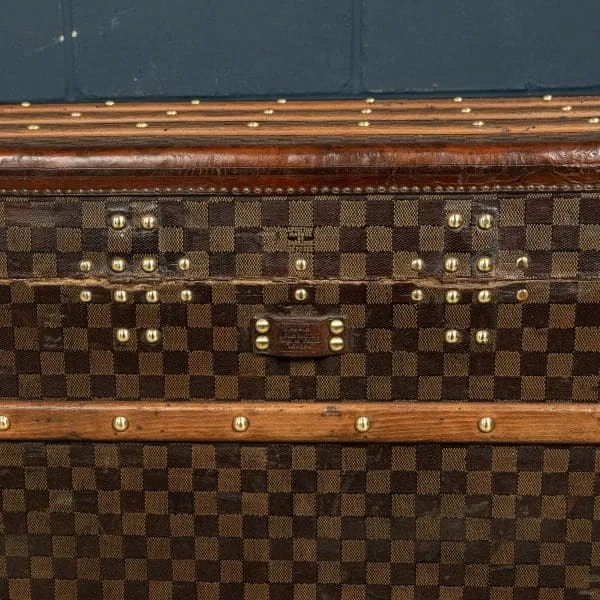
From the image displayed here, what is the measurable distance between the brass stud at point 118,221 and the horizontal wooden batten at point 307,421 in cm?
24

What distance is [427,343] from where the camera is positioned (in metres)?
1.17

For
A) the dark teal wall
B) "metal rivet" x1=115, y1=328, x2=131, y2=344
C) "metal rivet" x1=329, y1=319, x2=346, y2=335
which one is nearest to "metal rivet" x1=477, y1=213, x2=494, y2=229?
"metal rivet" x1=329, y1=319, x2=346, y2=335

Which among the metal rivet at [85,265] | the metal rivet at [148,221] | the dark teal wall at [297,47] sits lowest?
the metal rivet at [85,265]

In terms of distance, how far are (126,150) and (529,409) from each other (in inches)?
24.5

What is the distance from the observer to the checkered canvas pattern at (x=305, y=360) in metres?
1.15

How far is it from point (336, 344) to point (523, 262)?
26 centimetres

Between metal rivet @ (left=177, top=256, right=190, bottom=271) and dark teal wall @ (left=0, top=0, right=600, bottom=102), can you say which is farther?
dark teal wall @ (left=0, top=0, right=600, bottom=102)

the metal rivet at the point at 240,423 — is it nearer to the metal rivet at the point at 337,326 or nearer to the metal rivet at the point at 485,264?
the metal rivet at the point at 337,326

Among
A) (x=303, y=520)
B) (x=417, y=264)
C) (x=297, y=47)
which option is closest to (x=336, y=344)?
(x=417, y=264)

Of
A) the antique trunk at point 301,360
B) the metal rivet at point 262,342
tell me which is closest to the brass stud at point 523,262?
the antique trunk at point 301,360

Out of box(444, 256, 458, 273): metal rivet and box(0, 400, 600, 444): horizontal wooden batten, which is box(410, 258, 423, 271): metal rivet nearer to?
box(444, 256, 458, 273): metal rivet

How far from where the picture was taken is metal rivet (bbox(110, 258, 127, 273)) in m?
1.15

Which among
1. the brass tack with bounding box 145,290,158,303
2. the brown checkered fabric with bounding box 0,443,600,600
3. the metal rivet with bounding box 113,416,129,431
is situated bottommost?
the brown checkered fabric with bounding box 0,443,600,600

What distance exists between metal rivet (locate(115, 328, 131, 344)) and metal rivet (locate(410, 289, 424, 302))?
0.38 meters
